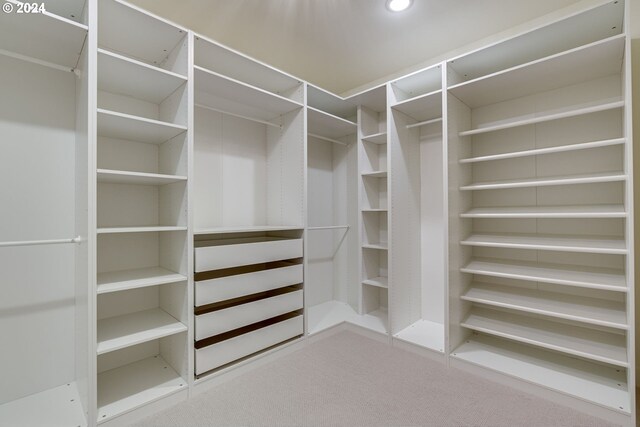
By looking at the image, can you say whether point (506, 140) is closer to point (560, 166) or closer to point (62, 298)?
point (560, 166)

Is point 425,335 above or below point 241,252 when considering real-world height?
below

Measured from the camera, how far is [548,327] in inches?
83.9

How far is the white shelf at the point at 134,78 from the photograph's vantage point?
1634mm

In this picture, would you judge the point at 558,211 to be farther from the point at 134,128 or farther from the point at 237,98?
the point at 134,128

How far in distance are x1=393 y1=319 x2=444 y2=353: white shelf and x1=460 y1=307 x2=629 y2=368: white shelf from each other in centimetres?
29

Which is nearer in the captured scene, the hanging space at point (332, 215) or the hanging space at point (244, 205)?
the hanging space at point (244, 205)

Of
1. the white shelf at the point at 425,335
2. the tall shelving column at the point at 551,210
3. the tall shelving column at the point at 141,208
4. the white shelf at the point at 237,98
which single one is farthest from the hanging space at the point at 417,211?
the tall shelving column at the point at 141,208

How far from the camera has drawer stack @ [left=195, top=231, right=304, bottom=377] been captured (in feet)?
6.39

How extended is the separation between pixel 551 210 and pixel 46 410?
10.8ft

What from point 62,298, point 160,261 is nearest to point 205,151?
point 160,261

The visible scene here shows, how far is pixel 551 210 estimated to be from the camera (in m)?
2.05

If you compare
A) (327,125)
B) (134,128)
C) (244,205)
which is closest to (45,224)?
(134,128)

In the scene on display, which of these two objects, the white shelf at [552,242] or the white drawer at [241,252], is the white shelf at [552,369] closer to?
the white shelf at [552,242]

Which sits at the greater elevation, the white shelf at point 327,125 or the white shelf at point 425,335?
the white shelf at point 327,125
